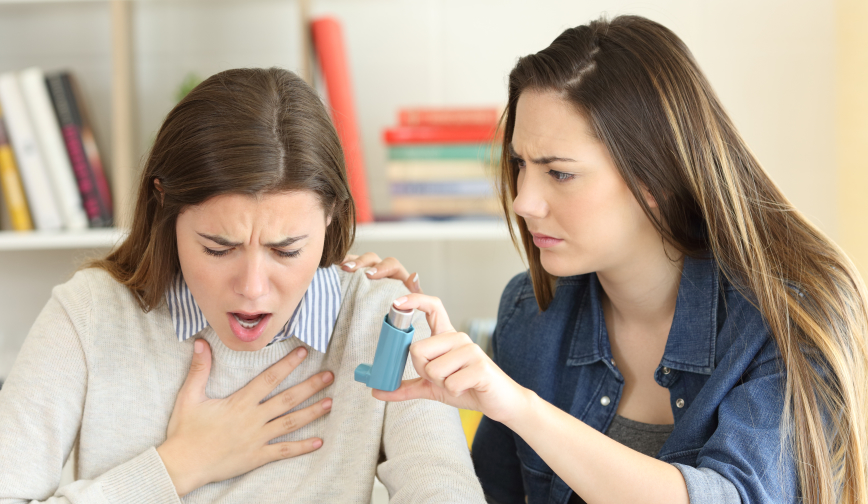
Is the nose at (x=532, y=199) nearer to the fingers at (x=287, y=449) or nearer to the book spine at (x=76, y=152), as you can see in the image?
the fingers at (x=287, y=449)

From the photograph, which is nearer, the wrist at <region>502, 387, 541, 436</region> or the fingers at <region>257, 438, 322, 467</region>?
the wrist at <region>502, 387, 541, 436</region>

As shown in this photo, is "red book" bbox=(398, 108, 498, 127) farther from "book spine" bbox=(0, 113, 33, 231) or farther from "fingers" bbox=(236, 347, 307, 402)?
"book spine" bbox=(0, 113, 33, 231)

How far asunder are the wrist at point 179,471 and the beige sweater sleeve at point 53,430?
0.03ft

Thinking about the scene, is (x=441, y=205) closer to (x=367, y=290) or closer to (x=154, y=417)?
(x=367, y=290)

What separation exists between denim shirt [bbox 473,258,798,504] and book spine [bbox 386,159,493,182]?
38 cm

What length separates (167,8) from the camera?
1.90m

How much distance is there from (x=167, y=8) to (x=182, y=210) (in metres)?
1.12

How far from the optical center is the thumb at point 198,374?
112cm

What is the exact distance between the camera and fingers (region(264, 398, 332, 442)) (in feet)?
3.64

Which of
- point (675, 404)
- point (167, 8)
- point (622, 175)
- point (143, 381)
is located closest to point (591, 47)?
point (622, 175)

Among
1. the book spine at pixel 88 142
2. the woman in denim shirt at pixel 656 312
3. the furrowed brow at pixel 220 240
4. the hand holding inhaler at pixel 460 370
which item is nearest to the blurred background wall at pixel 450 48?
the book spine at pixel 88 142

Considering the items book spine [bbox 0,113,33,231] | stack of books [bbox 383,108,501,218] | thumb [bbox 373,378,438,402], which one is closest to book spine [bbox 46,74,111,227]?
book spine [bbox 0,113,33,231]

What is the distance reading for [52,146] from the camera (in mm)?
1694

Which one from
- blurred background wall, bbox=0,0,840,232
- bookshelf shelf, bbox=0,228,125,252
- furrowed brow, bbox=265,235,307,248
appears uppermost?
blurred background wall, bbox=0,0,840,232
